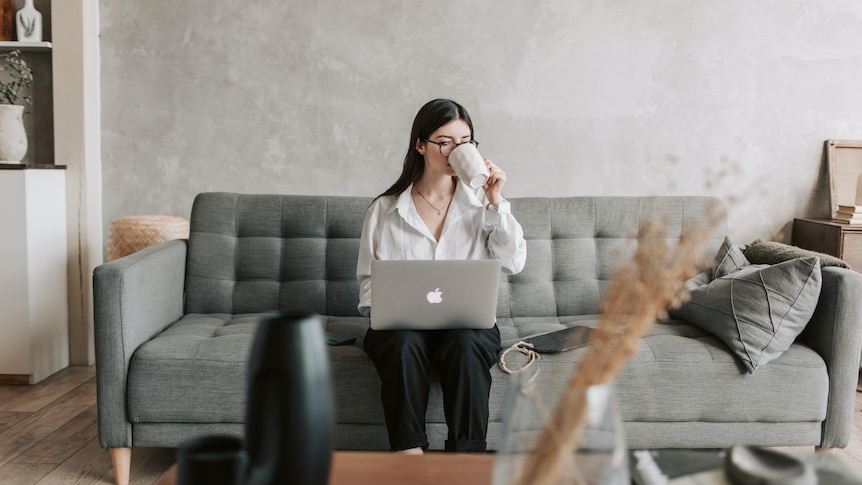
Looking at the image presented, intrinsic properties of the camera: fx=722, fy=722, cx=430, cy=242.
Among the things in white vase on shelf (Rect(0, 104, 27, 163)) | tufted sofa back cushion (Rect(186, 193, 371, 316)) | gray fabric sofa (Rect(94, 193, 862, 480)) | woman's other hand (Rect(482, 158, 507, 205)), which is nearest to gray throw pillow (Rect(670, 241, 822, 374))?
gray fabric sofa (Rect(94, 193, 862, 480))

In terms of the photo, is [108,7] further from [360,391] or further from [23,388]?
[360,391]

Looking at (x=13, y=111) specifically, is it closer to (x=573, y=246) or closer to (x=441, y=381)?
Result: (x=441, y=381)

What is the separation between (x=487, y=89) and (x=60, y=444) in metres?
2.26

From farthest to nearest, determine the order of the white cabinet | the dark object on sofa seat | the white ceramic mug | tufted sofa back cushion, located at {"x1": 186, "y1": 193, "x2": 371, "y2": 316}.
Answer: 1. the white cabinet
2. tufted sofa back cushion, located at {"x1": 186, "y1": 193, "x2": 371, "y2": 316}
3. the dark object on sofa seat
4. the white ceramic mug

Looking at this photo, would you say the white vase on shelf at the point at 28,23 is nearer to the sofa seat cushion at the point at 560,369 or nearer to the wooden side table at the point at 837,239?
the sofa seat cushion at the point at 560,369

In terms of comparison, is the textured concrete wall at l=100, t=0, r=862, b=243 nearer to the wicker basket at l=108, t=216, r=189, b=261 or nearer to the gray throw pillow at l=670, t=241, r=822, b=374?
the wicker basket at l=108, t=216, r=189, b=261

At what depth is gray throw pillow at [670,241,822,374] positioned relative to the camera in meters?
2.17

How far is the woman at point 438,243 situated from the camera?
1.99 meters

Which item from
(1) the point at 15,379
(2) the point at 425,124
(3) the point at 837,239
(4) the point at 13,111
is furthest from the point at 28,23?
(3) the point at 837,239

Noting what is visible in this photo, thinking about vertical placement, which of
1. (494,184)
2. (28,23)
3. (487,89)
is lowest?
(494,184)

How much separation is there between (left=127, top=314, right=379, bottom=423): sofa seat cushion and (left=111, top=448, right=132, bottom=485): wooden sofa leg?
0.12 metres

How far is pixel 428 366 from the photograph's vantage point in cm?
205

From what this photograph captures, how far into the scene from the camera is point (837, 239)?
121 inches

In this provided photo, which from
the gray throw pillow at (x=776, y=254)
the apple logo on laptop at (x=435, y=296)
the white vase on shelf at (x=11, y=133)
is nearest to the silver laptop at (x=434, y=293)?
the apple logo on laptop at (x=435, y=296)
